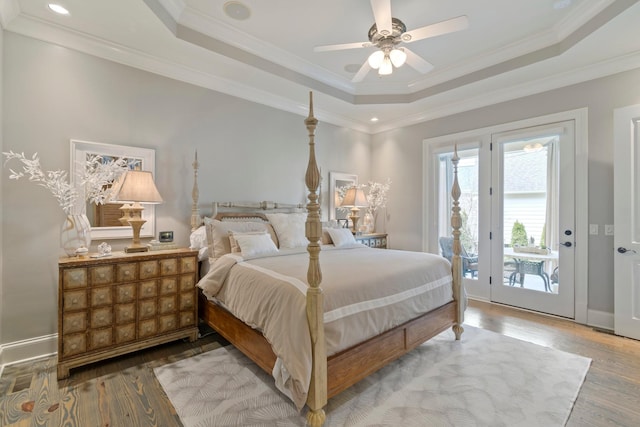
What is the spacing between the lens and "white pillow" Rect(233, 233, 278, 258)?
9.22 feet

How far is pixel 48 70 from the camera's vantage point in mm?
2668

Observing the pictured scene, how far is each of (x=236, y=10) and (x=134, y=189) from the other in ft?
6.47

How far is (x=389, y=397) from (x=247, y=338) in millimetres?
1120

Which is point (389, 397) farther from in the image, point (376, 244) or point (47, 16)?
point (47, 16)

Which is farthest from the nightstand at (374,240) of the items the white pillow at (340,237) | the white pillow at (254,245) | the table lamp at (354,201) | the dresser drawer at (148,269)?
the dresser drawer at (148,269)

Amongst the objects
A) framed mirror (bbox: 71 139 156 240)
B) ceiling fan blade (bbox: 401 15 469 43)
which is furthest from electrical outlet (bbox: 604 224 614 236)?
framed mirror (bbox: 71 139 156 240)

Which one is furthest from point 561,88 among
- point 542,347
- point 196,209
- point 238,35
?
point 196,209

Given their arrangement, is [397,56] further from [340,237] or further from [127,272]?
[127,272]

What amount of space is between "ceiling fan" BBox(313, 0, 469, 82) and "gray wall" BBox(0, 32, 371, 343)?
5.69 feet

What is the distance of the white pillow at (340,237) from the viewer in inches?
147

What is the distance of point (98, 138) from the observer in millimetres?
2887

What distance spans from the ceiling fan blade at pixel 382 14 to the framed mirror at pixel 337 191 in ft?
8.92

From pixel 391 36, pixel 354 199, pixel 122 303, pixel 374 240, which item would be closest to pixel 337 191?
pixel 354 199

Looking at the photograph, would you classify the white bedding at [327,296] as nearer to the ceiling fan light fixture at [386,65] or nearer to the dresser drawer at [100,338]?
the dresser drawer at [100,338]
